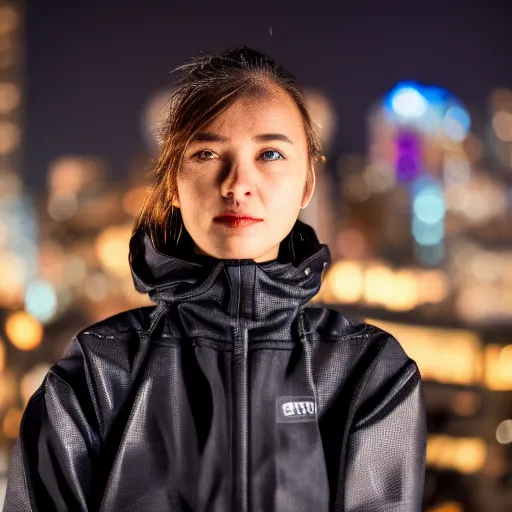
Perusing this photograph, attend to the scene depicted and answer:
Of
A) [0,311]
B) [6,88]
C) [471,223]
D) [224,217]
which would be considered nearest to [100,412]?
[224,217]

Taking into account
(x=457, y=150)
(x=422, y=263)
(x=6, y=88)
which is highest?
(x=6, y=88)

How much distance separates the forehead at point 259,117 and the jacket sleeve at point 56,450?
810mm

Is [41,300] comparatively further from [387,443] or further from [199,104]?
[387,443]

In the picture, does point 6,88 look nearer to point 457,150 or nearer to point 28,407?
point 457,150

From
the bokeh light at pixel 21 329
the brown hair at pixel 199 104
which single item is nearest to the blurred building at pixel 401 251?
the bokeh light at pixel 21 329

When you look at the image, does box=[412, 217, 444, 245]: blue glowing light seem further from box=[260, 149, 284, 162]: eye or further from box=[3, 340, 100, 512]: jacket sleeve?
box=[3, 340, 100, 512]: jacket sleeve

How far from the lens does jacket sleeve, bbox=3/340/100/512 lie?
2010mm

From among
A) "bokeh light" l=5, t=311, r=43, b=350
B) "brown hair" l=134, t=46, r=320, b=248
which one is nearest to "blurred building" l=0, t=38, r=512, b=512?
"bokeh light" l=5, t=311, r=43, b=350

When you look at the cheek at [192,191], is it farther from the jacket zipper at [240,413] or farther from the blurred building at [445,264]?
the blurred building at [445,264]

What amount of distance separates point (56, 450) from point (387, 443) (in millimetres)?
876

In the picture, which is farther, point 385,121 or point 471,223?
point 385,121

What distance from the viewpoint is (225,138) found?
6.74 ft

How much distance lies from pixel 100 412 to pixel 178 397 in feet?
0.74

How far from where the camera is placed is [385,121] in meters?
92.1
